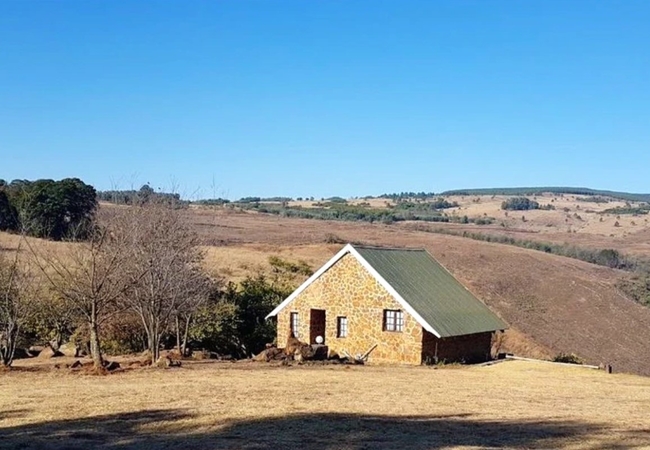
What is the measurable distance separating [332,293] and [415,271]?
13.2 ft

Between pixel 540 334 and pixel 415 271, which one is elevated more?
pixel 415 271

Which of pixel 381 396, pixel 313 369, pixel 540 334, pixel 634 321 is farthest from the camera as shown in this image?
pixel 634 321

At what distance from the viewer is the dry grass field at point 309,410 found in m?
15.1

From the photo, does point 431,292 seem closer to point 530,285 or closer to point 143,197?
point 143,197

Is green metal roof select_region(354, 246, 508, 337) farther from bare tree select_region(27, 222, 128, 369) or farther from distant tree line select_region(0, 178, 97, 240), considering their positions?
distant tree line select_region(0, 178, 97, 240)

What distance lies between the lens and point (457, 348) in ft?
111

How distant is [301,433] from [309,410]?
280 centimetres

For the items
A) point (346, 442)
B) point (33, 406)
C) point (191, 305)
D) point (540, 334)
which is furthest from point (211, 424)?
point (540, 334)

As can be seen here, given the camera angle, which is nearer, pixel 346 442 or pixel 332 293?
pixel 346 442

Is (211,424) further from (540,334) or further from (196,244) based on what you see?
(540,334)

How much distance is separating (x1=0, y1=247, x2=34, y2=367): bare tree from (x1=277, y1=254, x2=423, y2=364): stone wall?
11358 mm

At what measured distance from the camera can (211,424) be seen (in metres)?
16.2

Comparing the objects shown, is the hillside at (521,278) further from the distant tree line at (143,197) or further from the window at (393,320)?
the window at (393,320)

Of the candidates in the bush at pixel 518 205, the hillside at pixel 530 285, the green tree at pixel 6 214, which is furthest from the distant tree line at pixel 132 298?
the bush at pixel 518 205
